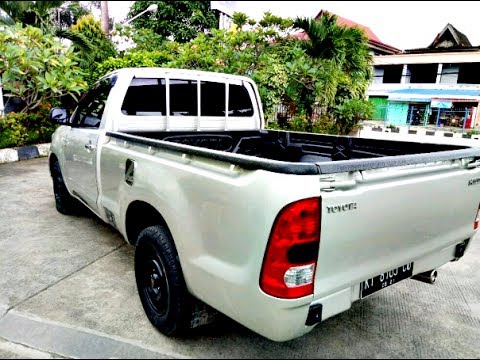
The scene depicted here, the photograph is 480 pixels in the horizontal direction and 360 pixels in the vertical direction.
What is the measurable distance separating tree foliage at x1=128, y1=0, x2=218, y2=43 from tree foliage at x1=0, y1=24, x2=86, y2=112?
10.3m

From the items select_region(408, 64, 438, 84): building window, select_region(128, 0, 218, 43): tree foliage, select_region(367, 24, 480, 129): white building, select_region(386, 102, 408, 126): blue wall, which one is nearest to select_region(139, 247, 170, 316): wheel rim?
select_region(367, 24, 480, 129): white building

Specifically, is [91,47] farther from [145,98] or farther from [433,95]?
[433,95]

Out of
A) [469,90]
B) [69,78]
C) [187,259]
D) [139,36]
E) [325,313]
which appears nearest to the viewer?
[325,313]

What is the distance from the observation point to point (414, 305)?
2.84 metres

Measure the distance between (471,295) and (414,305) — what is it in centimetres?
59

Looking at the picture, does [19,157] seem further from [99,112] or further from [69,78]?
[99,112]

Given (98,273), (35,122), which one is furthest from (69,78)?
(98,273)

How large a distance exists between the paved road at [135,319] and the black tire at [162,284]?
135mm


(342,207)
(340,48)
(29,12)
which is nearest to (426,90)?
(340,48)

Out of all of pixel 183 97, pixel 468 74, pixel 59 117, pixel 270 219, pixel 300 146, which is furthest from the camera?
pixel 468 74

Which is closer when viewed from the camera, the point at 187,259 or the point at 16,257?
the point at 187,259

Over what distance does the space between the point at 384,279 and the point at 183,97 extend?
243 centimetres

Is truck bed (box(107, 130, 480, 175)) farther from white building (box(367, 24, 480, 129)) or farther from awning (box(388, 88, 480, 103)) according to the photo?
awning (box(388, 88, 480, 103))

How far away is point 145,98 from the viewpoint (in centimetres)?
333
